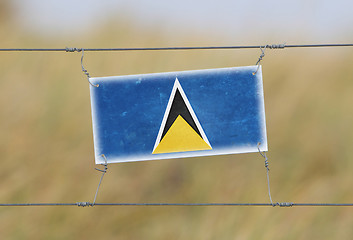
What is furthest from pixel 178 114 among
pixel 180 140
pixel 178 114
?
pixel 180 140

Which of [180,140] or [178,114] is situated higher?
[178,114]

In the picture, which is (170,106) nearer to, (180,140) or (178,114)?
(178,114)

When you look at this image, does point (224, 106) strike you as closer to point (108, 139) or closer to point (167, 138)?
point (167, 138)

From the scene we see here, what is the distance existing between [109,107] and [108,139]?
Answer: 250mm

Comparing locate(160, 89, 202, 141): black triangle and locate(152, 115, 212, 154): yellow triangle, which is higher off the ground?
locate(160, 89, 202, 141): black triangle

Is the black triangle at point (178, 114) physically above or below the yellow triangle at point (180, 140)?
above

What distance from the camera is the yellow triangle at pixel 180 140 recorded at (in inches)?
251

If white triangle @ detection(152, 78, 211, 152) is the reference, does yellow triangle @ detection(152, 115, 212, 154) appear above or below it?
below

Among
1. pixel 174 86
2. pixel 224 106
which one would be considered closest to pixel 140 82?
pixel 174 86

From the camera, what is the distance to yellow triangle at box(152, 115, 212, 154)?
6383 millimetres

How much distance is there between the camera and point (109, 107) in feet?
21.1

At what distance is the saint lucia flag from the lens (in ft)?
21.0

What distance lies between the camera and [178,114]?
21.0 feet

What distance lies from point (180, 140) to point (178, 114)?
0.66ft
